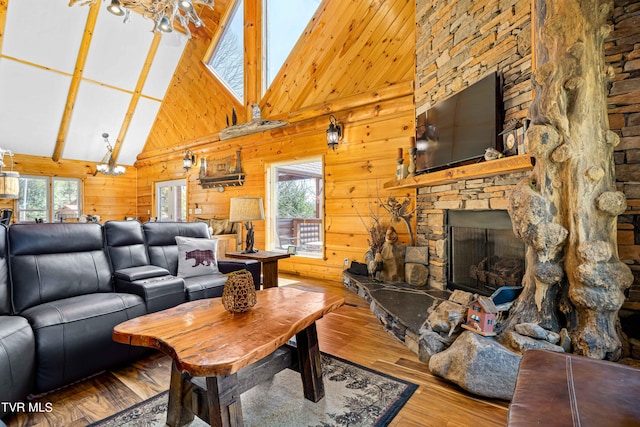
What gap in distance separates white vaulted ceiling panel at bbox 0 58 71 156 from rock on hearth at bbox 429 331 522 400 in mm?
7879

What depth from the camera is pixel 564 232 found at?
6.19 feet

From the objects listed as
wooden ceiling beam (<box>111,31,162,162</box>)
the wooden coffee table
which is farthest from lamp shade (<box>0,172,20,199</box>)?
wooden ceiling beam (<box>111,31,162,162</box>)

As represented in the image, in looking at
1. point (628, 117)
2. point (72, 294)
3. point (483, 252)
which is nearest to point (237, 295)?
point (72, 294)

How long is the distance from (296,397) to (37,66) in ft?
23.9

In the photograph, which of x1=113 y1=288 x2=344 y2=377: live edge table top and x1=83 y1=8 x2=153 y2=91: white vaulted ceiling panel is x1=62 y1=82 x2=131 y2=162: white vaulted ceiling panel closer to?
x1=83 y1=8 x2=153 y2=91: white vaulted ceiling panel

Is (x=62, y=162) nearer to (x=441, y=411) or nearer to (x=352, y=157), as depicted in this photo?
(x=352, y=157)

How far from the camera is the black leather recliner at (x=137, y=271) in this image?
247 centimetres

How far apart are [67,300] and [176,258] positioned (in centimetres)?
105

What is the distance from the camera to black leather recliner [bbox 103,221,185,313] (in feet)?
8.10

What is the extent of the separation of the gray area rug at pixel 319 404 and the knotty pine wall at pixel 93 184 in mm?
7512

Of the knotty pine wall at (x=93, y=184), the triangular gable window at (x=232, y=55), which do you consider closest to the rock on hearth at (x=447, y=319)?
the triangular gable window at (x=232, y=55)

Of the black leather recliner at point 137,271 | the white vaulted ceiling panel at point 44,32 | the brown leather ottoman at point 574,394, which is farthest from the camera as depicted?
the white vaulted ceiling panel at point 44,32

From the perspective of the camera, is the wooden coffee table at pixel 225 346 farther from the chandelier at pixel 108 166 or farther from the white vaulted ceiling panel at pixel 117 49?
the chandelier at pixel 108 166

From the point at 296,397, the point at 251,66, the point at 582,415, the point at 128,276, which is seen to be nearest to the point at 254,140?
the point at 251,66
